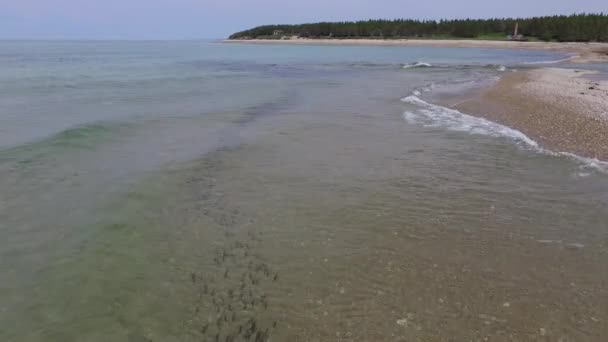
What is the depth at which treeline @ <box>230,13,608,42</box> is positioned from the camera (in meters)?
104

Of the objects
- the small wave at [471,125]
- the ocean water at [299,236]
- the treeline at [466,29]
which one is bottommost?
the ocean water at [299,236]

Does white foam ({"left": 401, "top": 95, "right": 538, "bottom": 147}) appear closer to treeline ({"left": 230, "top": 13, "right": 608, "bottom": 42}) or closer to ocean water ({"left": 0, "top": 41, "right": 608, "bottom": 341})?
ocean water ({"left": 0, "top": 41, "right": 608, "bottom": 341})

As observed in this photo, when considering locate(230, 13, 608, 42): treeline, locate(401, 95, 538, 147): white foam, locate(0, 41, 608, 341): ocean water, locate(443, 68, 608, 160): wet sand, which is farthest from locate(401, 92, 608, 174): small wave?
locate(230, 13, 608, 42): treeline

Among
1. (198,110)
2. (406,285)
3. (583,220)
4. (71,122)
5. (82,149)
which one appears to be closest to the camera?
(406,285)

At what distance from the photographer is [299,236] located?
674cm

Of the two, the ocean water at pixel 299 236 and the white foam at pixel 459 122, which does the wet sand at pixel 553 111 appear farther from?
the ocean water at pixel 299 236

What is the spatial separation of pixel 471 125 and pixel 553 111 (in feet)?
12.6

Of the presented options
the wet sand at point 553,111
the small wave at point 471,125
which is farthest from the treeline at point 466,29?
the small wave at point 471,125

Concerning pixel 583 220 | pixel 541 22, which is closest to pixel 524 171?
pixel 583 220

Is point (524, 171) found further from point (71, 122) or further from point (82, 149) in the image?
point (71, 122)

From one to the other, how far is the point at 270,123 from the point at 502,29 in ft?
449

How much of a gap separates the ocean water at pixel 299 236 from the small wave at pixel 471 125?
0.21 metres

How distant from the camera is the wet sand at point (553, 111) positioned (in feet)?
38.5

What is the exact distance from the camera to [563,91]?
20781 mm
